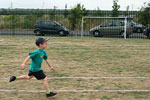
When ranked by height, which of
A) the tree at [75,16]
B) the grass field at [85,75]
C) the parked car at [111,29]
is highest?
the tree at [75,16]

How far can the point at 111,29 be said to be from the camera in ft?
83.4

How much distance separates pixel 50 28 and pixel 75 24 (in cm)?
328

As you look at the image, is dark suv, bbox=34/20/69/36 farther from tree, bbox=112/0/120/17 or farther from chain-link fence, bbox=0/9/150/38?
tree, bbox=112/0/120/17

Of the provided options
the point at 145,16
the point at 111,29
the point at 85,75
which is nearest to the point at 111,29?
the point at 111,29

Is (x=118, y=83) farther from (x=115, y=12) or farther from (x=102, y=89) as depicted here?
(x=115, y=12)

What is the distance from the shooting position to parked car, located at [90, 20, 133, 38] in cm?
2500

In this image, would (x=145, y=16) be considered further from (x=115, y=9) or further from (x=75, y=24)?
(x=75, y=24)

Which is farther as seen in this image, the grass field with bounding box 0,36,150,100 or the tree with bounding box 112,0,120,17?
the tree with bounding box 112,0,120,17

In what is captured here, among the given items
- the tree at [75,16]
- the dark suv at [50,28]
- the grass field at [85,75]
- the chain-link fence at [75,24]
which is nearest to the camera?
the grass field at [85,75]

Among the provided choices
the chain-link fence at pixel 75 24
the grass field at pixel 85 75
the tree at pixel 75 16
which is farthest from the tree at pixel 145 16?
the grass field at pixel 85 75

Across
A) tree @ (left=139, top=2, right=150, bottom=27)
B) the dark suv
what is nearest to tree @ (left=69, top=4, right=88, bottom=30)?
the dark suv

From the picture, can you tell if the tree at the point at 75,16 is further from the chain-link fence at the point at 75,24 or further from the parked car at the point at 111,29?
the parked car at the point at 111,29

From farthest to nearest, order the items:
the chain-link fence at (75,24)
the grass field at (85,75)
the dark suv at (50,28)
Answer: the dark suv at (50,28) → the chain-link fence at (75,24) → the grass field at (85,75)

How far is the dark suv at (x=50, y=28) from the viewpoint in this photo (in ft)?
86.0
